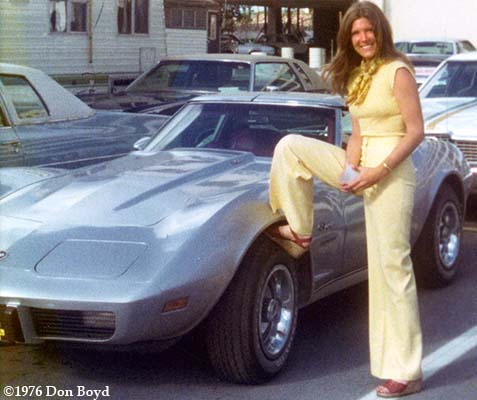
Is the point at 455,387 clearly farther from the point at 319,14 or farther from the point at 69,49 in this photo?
the point at 319,14

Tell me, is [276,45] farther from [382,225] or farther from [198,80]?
[382,225]

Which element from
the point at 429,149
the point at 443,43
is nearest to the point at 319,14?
the point at 443,43

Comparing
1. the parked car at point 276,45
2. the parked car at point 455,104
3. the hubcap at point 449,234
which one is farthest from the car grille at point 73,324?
the parked car at point 276,45

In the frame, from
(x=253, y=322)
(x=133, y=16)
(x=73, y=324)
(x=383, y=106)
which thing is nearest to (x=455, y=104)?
(x=383, y=106)

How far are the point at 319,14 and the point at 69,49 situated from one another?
3144 cm

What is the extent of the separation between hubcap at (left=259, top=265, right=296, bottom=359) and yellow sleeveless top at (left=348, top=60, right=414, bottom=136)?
83 centimetres

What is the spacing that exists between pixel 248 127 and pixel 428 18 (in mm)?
27192

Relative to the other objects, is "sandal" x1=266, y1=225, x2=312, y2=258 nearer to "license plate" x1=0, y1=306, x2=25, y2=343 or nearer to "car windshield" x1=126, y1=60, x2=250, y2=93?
"license plate" x1=0, y1=306, x2=25, y2=343

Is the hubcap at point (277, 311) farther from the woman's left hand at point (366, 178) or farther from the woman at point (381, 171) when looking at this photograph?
the woman's left hand at point (366, 178)

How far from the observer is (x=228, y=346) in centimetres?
478

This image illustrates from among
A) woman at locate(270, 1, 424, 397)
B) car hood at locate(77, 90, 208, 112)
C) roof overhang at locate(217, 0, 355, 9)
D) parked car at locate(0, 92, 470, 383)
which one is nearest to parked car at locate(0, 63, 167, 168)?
parked car at locate(0, 92, 470, 383)

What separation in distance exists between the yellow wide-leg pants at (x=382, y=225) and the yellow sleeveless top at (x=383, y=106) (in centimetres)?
4

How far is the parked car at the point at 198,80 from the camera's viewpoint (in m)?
12.4

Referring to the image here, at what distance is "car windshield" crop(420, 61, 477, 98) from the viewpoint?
11.0 metres
